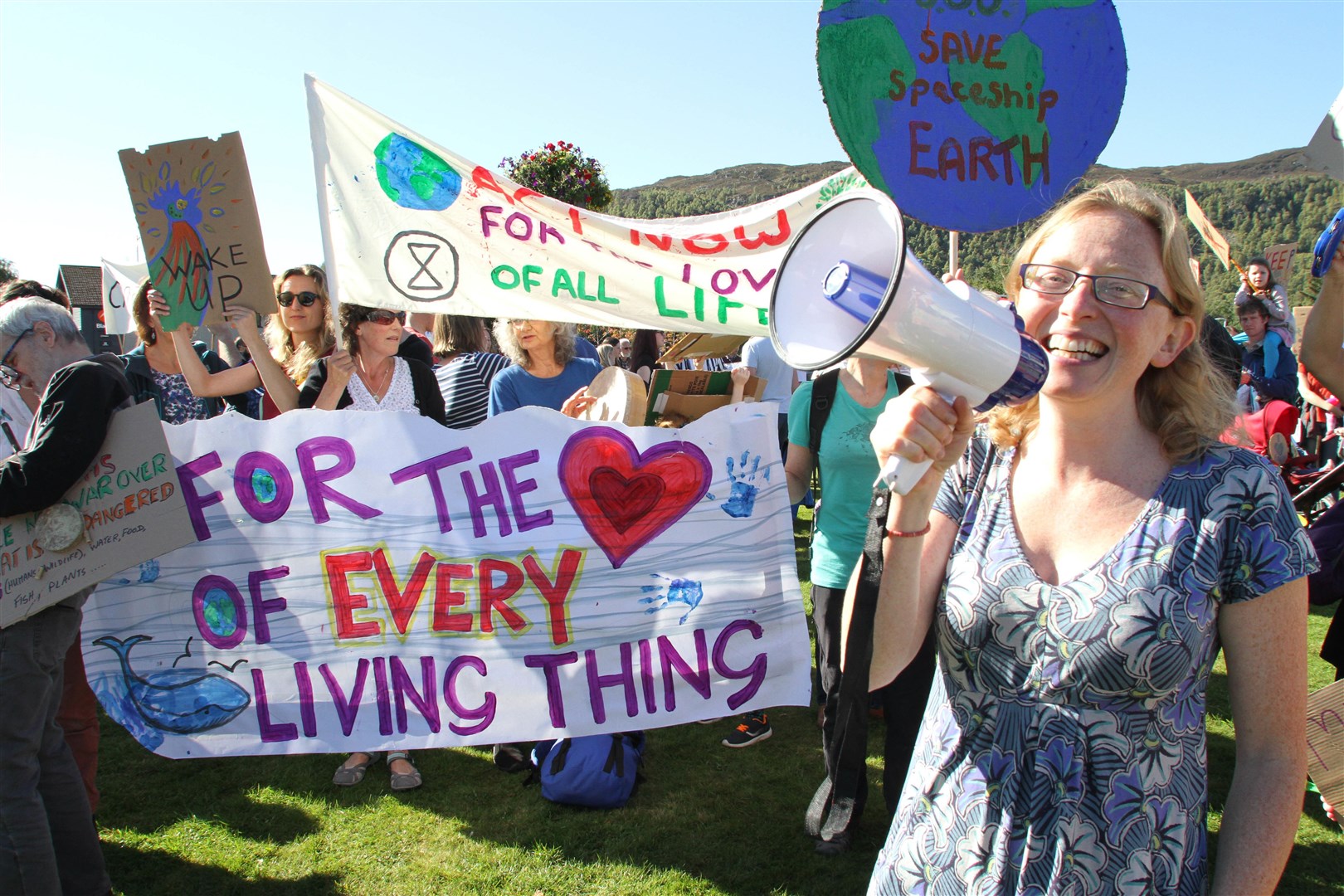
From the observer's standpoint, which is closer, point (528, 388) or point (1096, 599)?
point (1096, 599)

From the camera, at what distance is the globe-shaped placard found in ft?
7.36

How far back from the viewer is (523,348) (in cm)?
397

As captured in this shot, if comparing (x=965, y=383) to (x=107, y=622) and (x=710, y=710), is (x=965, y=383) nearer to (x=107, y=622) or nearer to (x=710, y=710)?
(x=710, y=710)

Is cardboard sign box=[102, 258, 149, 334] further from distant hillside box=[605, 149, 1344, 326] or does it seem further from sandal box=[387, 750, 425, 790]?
distant hillside box=[605, 149, 1344, 326]

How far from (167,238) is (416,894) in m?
2.63

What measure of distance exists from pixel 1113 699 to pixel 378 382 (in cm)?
318

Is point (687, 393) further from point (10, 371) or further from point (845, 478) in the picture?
point (10, 371)

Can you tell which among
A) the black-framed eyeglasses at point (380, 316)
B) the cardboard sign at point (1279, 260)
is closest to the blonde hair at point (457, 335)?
the black-framed eyeglasses at point (380, 316)

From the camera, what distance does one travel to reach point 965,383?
4.00 ft

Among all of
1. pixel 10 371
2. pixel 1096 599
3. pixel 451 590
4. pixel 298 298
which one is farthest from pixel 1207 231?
pixel 10 371

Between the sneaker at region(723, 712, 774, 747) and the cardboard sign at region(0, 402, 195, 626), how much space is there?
238 cm

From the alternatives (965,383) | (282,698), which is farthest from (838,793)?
(282,698)

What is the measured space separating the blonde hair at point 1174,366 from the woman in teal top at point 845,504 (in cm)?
164

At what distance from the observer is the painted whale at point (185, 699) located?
10.3 feet
